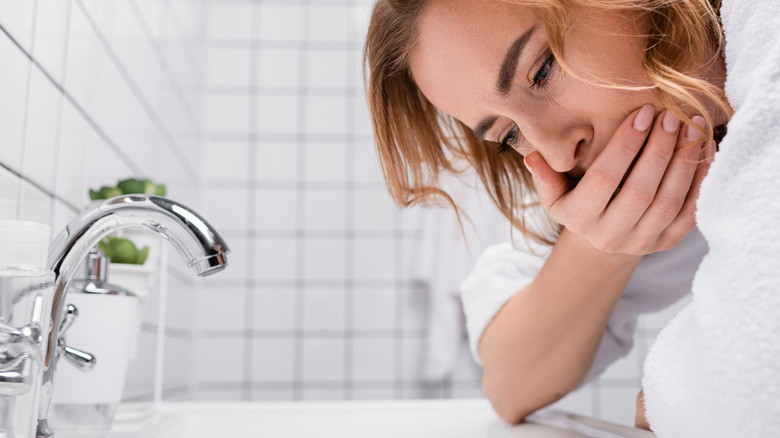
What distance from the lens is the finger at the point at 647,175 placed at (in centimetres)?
60

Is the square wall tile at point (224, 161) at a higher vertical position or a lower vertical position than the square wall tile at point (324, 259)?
higher

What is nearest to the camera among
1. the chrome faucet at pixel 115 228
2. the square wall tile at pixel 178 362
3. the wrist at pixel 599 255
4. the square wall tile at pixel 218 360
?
the chrome faucet at pixel 115 228

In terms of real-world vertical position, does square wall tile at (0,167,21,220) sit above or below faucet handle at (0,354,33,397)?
above

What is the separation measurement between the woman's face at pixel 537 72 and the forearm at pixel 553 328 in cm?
14

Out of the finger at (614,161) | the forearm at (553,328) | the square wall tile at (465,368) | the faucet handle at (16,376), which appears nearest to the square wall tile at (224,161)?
the square wall tile at (465,368)

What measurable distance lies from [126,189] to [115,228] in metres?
0.31

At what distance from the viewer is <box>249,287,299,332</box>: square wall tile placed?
184 centimetres

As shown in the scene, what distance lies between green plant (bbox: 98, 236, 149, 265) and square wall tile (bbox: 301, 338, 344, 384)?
99 cm

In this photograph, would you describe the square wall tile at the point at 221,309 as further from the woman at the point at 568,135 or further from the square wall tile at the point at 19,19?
the square wall tile at the point at 19,19

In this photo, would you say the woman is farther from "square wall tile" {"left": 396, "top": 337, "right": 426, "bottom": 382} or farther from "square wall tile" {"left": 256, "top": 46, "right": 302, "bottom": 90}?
"square wall tile" {"left": 256, "top": 46, "right": 302, "bottom": 90}

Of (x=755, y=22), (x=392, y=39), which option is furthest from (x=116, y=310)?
(x=755, y=22)

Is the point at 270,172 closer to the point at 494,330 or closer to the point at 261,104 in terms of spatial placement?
the point at 261,104

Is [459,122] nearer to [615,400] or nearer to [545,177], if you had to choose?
[545,177]

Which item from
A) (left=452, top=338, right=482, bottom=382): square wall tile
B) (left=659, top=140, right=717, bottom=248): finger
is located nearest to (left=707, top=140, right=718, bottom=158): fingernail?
(left=659, top=140, right=717, bottom=248): finger
